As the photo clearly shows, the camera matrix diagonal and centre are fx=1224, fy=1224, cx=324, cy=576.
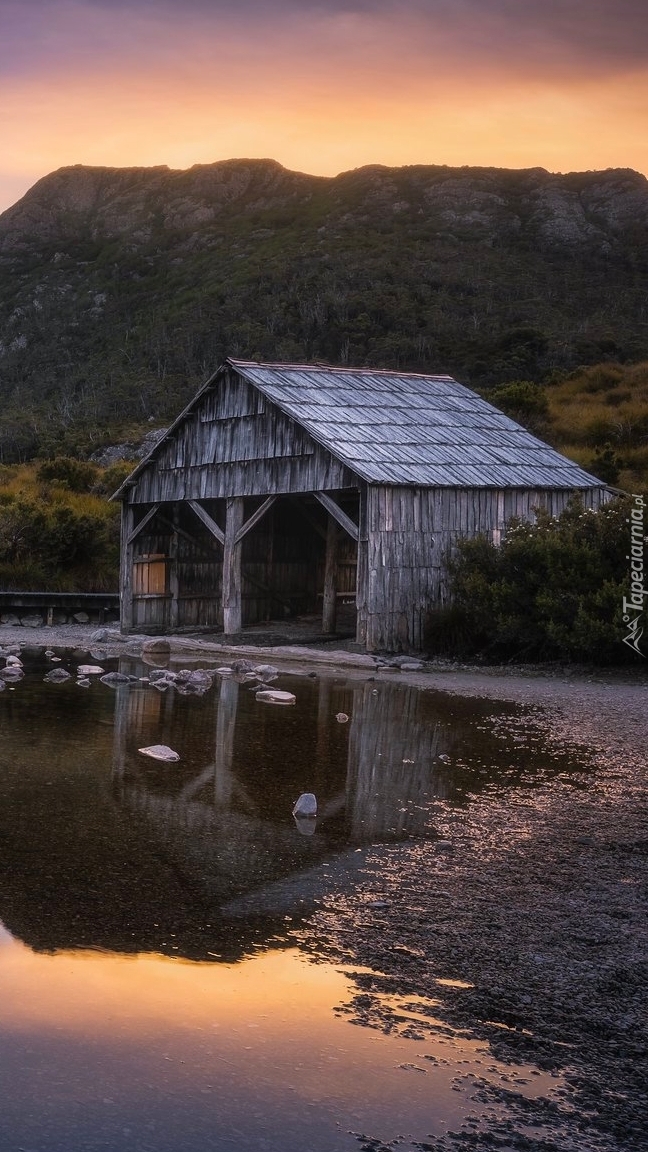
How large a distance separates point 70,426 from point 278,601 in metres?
32.1

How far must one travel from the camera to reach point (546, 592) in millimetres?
19375

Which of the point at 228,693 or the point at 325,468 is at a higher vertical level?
the point at 325,468

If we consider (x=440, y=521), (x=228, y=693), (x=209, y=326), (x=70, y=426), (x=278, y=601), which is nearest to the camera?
(x=228, y=693)

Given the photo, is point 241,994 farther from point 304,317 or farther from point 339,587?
point 304,317

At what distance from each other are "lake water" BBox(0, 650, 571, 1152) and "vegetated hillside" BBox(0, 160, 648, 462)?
130ft

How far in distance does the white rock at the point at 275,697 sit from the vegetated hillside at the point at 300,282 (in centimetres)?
3459

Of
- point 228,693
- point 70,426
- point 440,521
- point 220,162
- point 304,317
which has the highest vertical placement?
point 220,162

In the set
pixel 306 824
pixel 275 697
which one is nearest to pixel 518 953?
pixel 306 824

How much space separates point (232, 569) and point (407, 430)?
15.0 feet

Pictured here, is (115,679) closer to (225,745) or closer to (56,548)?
(225,745)

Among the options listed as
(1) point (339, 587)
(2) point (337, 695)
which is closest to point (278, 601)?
(1) point (339, 587)

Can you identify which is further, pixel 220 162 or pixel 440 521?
pixel 220 162

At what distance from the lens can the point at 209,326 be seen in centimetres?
6925

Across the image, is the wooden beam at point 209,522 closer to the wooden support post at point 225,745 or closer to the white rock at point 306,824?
the wooden support post at point 225,745
